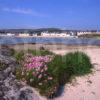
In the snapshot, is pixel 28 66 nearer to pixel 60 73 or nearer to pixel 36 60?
pixel 36 60

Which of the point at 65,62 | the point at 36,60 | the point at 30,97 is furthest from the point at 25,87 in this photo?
the point at 65,62

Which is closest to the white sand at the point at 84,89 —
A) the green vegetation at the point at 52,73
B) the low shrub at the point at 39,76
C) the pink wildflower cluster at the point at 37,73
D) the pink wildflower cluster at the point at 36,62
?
the green vegetation at the point at 52,73

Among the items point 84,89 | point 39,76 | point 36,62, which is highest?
point 36,62

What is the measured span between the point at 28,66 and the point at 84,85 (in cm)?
177

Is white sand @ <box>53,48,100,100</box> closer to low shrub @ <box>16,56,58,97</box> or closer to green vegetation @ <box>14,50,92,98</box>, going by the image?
green vegetation @ <box>14,50,92,98</box>

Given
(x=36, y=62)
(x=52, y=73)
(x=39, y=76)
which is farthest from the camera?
(x=36, y=62)

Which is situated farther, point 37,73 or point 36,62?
point 36,62

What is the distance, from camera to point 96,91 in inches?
360

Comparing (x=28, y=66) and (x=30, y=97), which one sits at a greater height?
(x=28, y=66)

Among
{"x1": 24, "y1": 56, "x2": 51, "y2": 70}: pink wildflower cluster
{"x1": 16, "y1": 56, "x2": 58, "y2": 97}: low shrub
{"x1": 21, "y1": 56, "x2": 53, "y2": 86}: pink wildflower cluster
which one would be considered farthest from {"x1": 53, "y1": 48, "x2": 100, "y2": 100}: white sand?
{"x1": 24, "y1": 56, "x2": 51, "y2": 70}: pink wildflower cluster

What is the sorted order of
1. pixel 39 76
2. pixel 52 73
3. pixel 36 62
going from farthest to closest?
pixel 36 62 < pixel 52 73 < pixel 39 76

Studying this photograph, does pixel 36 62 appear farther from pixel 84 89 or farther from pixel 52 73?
pixel 84 89

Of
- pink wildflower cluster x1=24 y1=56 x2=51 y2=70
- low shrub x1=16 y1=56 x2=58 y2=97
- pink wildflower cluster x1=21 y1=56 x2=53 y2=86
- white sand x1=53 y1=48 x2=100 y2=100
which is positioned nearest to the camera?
low shrub x1=16 y1=56 x2=58 y2=97

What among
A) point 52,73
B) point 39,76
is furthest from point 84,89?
point 39,76
